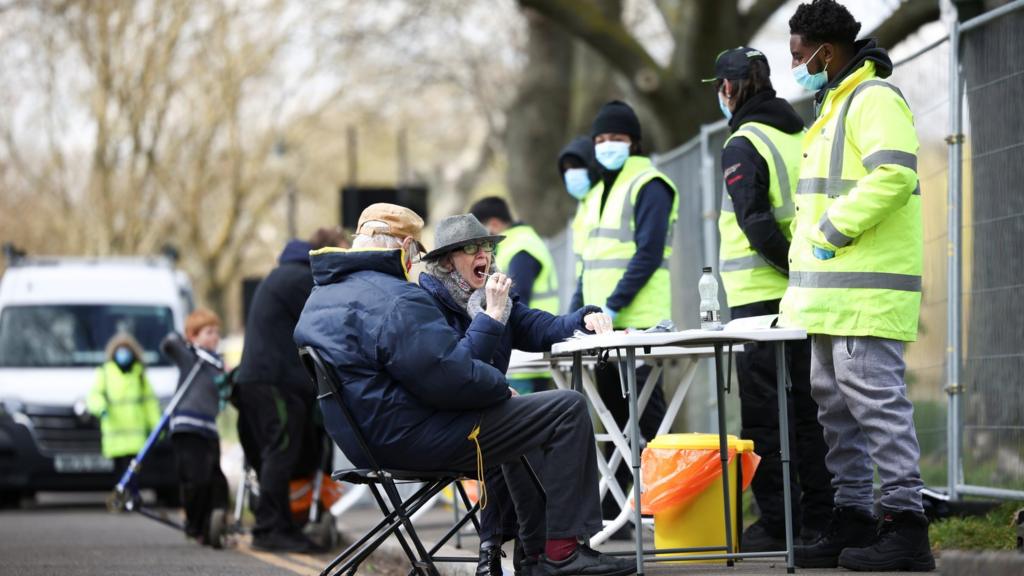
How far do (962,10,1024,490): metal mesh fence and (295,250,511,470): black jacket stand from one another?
2836mm

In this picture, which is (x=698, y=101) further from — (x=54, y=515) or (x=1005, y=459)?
(x=1005, y=459)

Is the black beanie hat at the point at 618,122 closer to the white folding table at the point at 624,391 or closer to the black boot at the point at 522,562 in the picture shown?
the white folding table at the point at 624,391

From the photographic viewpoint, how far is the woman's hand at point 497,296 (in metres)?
6.54

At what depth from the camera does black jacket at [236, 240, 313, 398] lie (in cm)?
1052

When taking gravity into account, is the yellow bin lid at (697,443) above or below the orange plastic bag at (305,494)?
above

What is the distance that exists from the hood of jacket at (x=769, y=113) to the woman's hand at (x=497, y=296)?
1.60 m

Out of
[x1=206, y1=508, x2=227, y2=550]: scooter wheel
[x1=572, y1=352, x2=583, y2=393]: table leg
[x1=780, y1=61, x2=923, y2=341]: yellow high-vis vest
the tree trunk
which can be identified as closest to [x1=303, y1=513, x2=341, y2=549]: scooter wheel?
[x1=206, y1=508, x2=227, y2=550]: scooter wheel

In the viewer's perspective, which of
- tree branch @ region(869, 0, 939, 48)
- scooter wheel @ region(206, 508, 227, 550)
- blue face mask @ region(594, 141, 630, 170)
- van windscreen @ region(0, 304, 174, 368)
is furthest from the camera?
van windscreen @ region(0, 304, 174, 368)

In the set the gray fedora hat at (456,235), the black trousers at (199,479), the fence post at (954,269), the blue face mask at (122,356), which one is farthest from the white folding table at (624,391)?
the blue face mask at (122,356)

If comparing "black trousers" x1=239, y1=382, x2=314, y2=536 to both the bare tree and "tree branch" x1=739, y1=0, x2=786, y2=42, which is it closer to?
"tree branch" x1=739, y1=0, x2=786, y2=42

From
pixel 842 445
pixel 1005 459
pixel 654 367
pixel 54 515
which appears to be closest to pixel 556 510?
pixel 842 445

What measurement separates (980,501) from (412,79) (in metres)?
31.2

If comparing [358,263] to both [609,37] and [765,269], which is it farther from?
[609,37]

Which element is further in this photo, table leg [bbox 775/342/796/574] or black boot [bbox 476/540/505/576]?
black boot [bbox 476/540/505/576]
